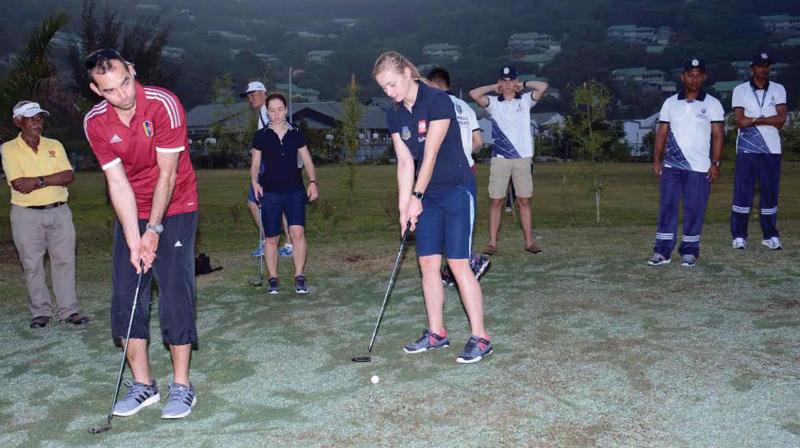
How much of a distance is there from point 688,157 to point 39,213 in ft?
23.0

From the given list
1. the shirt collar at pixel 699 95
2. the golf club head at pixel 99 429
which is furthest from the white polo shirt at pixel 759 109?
the golf club head at pixel 99 429

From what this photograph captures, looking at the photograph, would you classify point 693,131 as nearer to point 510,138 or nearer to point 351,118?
point 510,138

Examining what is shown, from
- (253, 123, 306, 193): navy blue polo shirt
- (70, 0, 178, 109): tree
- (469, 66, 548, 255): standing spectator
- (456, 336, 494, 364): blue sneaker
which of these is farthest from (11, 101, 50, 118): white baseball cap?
(70, 0, 178, 109): tree

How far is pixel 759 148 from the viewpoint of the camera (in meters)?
11.0

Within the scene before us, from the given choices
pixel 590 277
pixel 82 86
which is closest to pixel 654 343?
pixel 590 277

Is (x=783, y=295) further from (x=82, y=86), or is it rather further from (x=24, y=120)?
(x=82, y=86)

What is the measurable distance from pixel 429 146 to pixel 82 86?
78.5ft

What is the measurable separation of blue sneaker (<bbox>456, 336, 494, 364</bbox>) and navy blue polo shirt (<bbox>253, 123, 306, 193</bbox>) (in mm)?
3350

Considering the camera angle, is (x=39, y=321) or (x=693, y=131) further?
(x=693, y=131)

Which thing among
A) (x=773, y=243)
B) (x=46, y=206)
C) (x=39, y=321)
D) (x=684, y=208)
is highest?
(x=46, y=206)

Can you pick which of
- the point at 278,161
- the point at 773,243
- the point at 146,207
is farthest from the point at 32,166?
the point at 773,243

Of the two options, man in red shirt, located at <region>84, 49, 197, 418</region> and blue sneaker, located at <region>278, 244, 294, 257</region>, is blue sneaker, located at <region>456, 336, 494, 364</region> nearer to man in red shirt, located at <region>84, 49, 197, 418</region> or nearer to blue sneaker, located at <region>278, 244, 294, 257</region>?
man in red shirt, located at <region>84, 49, 197, 418</region>

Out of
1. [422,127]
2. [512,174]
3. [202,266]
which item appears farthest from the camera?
[512,174]

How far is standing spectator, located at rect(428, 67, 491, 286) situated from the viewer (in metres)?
7.43
